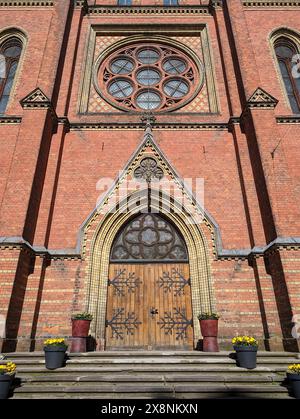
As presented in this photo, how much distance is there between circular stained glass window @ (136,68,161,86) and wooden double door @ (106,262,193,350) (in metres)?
7.81

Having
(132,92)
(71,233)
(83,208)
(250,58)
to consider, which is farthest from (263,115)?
(71,233)

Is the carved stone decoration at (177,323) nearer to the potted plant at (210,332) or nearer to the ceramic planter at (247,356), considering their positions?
the potted plant at (210,332)

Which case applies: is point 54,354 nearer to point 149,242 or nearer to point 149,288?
point 149,288

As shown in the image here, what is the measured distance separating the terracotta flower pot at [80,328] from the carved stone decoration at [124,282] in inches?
68.1

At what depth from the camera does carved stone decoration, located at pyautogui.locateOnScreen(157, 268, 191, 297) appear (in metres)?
9.20

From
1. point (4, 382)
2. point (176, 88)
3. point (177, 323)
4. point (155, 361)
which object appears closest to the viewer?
point (4, 382)

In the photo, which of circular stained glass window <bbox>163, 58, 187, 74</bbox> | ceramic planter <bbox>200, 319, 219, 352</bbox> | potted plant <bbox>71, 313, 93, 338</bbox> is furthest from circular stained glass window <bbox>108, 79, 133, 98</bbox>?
ceramic planter <bbox>200, 319, 219, 352</bbox>

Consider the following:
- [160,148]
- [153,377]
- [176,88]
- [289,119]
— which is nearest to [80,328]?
[153,377]

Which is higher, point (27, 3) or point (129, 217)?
point (27, 3)

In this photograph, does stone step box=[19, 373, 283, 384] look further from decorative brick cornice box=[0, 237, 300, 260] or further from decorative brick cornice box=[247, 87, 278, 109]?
decorative brick cornice box=[247, 87, 278, 109]

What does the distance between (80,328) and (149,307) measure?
2.28m

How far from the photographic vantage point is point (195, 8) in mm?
13969

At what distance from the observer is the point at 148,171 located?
1032 centimetres

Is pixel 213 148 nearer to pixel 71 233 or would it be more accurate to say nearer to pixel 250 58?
pixel 250 58
